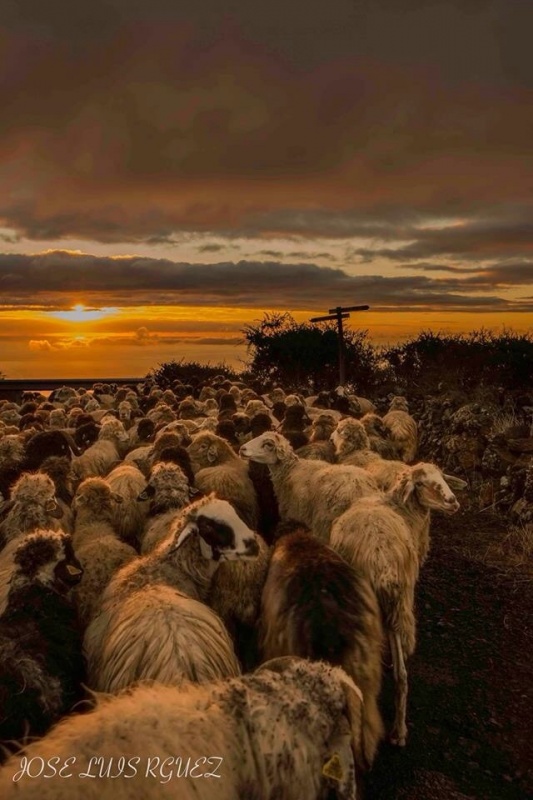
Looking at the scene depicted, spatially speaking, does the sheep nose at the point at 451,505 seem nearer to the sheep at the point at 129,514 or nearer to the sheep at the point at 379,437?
the sheep at the point at 129,514

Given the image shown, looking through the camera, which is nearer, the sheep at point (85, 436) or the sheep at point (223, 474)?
the sheep at point (223, 474)

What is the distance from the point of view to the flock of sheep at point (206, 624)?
7.36 feet

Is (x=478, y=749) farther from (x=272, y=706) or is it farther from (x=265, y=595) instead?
(x=272, y=706)

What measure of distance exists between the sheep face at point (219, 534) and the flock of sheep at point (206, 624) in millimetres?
14

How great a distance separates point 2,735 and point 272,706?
1.33m

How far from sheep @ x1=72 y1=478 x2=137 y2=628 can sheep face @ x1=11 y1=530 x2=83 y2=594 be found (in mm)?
461

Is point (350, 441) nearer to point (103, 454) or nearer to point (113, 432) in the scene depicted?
point (103, 454)

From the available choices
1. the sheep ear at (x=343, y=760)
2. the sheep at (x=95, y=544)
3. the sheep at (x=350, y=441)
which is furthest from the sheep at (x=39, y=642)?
the sheep at (x=350, y=441)

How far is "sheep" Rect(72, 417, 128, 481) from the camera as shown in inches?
332

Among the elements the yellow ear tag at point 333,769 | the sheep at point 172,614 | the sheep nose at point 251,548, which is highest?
the sheep nose at point 251,548

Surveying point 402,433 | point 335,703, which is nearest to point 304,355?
point 402,433

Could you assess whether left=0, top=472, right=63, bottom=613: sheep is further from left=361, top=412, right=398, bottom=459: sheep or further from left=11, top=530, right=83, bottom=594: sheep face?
left=361, top=412, right=398, bottom=459: sheep

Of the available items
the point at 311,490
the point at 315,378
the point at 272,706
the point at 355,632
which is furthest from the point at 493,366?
the point at 272,706

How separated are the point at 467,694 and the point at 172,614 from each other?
2806 millimetres
